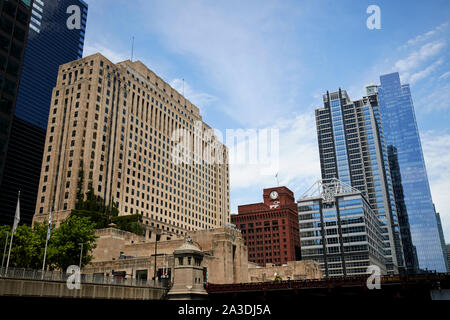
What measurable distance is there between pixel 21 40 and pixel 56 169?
5793cm

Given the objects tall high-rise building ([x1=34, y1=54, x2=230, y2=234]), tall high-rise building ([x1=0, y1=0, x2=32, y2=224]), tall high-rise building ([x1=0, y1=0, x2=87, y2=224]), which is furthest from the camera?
tall high-rise building ([x1=0, y1=0, x2=87, y2=224])

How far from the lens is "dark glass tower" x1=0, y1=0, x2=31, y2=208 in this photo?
68688 mm

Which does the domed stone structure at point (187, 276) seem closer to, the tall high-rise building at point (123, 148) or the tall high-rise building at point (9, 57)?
the tall high-rise building at point (9, 57)

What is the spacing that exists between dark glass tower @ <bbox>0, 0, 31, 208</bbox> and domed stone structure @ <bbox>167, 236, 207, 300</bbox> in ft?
112

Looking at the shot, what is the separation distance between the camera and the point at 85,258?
77.1 m

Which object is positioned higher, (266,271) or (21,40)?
(21,40)

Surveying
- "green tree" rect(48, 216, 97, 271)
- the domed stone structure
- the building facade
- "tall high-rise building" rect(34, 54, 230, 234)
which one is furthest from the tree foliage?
the building facade

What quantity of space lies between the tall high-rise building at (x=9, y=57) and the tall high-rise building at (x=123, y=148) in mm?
49710

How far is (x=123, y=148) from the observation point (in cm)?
13638

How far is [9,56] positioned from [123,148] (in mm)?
66645

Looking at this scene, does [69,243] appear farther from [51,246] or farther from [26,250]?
[26,250]

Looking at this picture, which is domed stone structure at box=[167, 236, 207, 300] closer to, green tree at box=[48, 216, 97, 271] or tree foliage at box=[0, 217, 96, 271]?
green tree at box=[48, 216, 97, 271]
